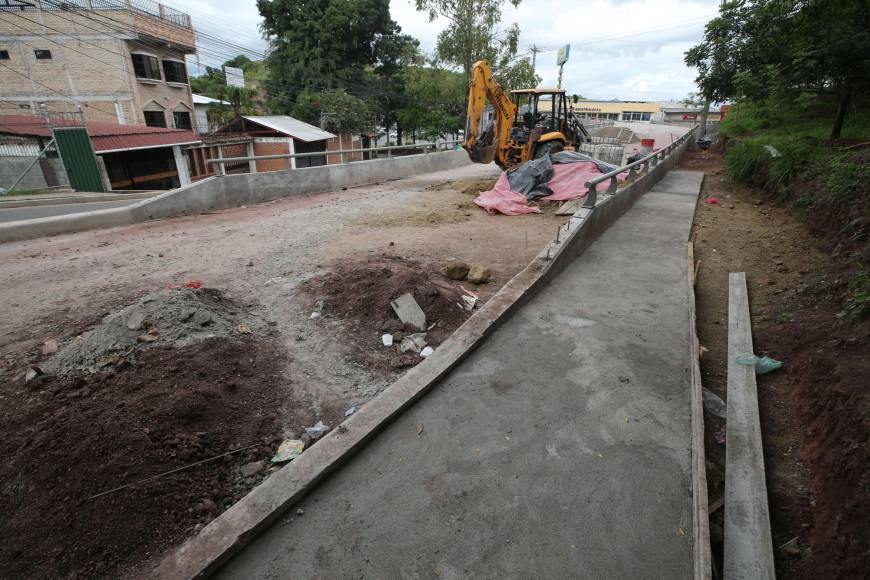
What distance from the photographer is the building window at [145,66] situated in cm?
2359

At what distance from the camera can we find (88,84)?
2330 cm

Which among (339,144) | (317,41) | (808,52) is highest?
(317,41)

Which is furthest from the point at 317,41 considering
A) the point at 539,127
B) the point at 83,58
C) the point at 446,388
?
the point at 446,388

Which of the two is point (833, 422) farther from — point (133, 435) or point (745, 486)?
point (133, 435)

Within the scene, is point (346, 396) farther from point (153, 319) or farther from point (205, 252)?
point (205, 252)

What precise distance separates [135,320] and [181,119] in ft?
95.9

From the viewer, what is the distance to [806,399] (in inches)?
132

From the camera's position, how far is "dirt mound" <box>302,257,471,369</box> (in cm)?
412

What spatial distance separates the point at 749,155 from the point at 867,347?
10986 mm

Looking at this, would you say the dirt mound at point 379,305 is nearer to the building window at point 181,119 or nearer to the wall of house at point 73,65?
the wall of house at point 73,65

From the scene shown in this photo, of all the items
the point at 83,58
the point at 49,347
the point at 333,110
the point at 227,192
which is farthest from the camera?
the point at 333,110

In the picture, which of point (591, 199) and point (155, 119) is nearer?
point (591, 199)

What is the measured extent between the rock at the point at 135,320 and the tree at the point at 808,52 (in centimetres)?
1131

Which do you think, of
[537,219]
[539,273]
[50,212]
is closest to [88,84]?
[50,212]
